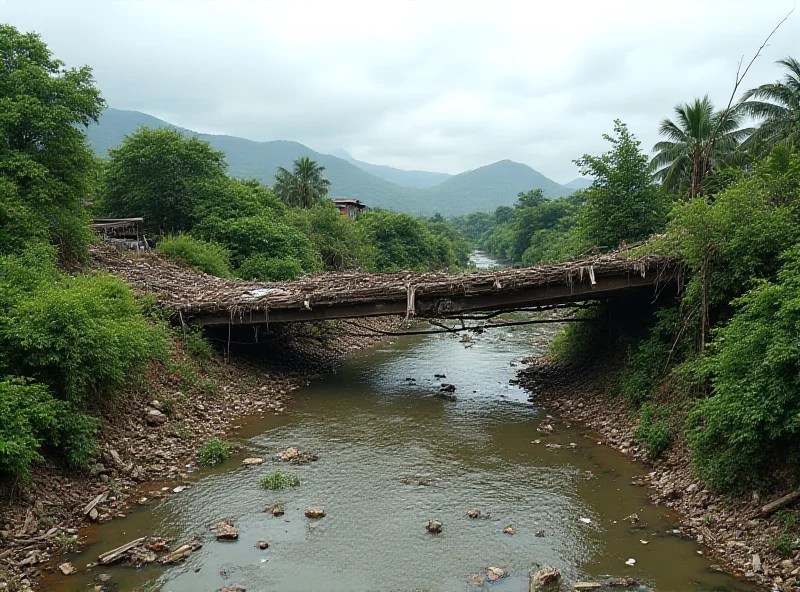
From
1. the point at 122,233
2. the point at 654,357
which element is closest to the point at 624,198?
the point at 654,357

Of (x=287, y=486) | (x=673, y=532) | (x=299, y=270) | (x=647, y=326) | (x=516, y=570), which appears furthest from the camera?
(x=299, y=270)

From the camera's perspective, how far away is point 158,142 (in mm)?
29125

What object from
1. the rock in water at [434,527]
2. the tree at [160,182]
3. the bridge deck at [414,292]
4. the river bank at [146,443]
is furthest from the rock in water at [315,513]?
the tree at [160,182]

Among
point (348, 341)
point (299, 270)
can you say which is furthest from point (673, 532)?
point (299, 270)

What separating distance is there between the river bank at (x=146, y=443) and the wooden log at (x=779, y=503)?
9.20m

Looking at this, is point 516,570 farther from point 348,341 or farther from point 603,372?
point 348,341

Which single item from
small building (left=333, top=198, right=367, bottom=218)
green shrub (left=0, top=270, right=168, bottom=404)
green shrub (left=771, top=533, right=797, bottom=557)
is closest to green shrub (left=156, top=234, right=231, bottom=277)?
green shrub (left=0, top=270, right=168, bottom=404)

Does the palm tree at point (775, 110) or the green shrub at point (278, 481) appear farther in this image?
the palm tree at point (775, 110)

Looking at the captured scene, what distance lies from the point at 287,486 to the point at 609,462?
6.19 m

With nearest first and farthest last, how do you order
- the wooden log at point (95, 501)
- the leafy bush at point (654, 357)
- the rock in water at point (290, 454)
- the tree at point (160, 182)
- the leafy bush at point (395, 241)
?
the wooden log at point (95, 501), the rock in water at point (290, 454), the leafy bush at point (654, 357), the tree at point (160, 182), the leafy bush at point (395, 241)

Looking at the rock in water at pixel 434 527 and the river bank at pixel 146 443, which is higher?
the river bank at pixel 146 443

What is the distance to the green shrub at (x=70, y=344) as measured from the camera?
954cm

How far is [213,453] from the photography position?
1133 cm

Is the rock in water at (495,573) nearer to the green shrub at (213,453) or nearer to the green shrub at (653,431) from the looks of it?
the green shrub at (653,431)
